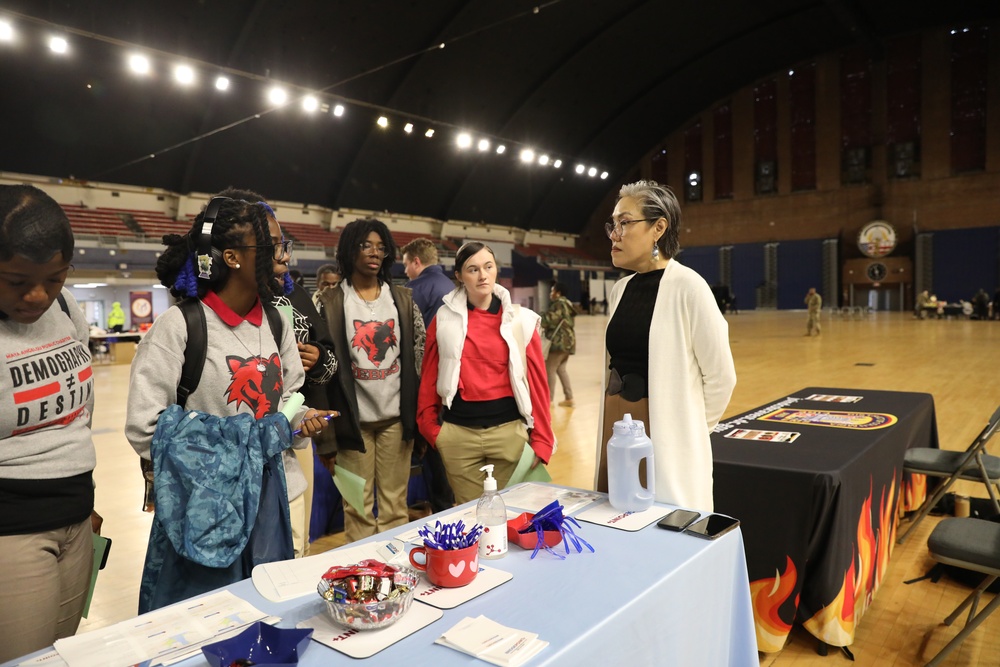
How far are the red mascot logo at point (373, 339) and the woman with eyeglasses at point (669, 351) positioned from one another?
1.21 metres

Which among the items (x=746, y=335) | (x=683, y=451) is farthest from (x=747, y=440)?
(x=746, y=335)

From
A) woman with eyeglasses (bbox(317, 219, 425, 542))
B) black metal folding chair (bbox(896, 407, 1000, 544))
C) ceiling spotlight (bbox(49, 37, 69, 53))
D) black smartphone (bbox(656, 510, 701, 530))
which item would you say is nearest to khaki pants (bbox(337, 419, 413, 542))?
woman with eyeglasses (bbox(317, 219, 425, 542))

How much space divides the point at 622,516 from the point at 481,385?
3.38 ft

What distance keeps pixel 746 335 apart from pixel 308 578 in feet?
54.4

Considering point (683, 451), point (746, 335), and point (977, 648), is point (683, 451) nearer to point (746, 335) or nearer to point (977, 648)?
point (977, 648)

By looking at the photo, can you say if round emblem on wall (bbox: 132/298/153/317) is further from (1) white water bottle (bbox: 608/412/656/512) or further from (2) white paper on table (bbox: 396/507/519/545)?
(1) white water bottle (bbox: 608/412/656/512)

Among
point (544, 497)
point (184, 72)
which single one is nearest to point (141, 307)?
point (184, 72)

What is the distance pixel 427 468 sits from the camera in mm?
3941

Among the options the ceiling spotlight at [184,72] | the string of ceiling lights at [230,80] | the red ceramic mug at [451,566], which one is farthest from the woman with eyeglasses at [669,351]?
the ceiling spotlight at [184,72]

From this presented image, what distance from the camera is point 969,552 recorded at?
2168 millimetres

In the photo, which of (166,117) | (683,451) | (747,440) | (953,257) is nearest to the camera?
(683,451)

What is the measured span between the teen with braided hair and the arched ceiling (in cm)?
1028

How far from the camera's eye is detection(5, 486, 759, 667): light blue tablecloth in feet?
3.47

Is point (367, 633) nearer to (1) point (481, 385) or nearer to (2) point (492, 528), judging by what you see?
(2) point (492, 528)
